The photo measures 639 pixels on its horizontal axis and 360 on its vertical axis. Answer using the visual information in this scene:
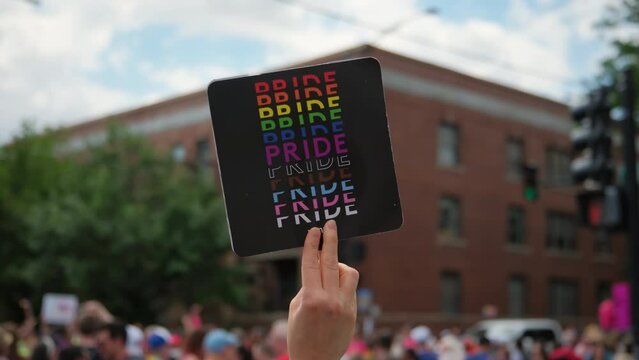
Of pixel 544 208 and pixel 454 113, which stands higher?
pixel 454 113

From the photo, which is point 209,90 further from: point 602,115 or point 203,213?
point 203,213

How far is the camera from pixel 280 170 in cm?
266

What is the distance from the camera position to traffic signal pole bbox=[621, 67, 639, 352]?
9.59 m

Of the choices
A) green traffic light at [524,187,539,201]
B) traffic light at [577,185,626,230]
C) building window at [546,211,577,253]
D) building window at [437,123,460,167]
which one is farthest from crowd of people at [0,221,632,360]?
building window at [546,211,577,253]

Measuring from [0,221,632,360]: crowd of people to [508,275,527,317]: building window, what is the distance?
48.0 feet

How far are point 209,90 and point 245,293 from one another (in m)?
30.6

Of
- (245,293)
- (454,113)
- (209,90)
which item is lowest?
(245,293)

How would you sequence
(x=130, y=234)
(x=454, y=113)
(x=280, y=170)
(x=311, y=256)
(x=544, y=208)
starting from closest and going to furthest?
(x=311, y=256), (x=280, y=170), (x=130, y=234), (x=454, y=113), (x=544, y=208)

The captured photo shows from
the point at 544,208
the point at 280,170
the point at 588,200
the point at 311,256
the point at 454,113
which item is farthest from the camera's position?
the point at 544,208

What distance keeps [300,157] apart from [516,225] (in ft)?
122

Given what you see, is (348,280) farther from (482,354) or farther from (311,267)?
(482,354)

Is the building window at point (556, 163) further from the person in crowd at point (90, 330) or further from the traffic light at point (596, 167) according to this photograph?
the person in crowd at point (90, 330)

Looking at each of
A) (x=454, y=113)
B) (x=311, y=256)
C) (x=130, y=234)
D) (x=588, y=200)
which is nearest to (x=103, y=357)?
(x=588, y=200)

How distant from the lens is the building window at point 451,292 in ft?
117
